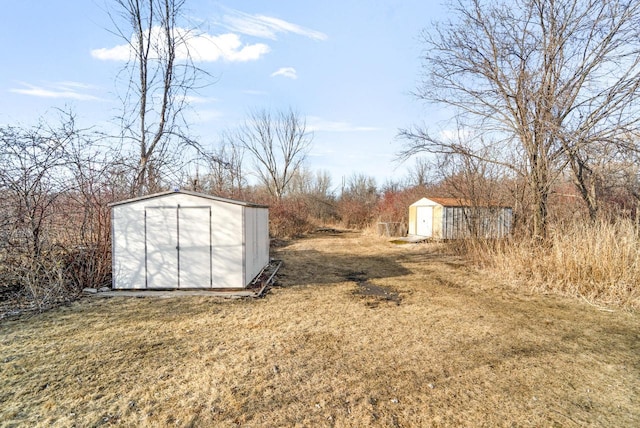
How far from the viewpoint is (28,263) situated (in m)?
5.59

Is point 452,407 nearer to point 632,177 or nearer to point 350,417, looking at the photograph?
point 350,417

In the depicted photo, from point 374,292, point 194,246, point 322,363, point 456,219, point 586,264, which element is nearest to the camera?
point 322,363

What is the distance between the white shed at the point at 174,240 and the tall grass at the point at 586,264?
21.0ft

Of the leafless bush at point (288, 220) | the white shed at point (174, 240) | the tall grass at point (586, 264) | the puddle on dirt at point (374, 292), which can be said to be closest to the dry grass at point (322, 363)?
the puddle on dirt at point (374, 292)

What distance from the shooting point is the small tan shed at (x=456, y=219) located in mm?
10766

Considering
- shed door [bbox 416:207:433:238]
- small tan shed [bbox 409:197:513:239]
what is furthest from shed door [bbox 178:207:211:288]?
shed door [bbox 416:207:433:238]

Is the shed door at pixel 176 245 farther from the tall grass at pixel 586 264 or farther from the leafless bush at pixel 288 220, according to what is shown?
the leafless bush at pixel 288 220

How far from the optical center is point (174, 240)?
6320 millimetres

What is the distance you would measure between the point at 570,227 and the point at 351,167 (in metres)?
27.3

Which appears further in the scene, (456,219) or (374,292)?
(456,219)

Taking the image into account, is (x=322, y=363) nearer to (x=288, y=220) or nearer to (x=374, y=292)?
(x=374, y=292)

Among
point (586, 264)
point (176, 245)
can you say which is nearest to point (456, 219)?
point (586, 264)

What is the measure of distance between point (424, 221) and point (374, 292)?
11008mm

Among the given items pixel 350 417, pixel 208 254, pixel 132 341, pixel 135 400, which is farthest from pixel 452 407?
pixel 208 254
